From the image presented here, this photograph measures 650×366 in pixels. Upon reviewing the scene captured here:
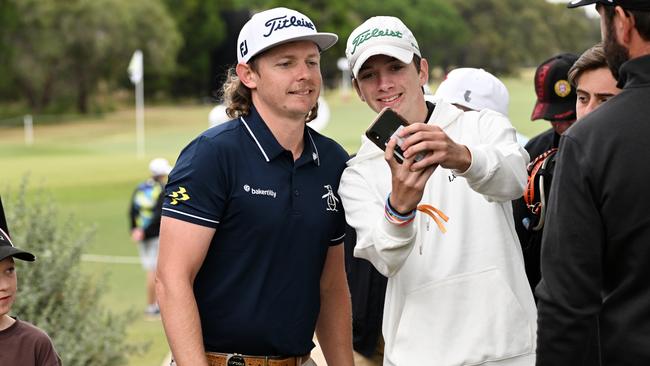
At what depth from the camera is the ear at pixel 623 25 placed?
2602 millimetres

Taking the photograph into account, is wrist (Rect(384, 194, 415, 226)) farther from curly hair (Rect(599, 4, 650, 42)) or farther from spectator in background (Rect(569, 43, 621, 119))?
spectator in background (Rect(569, 43, 621, 119))

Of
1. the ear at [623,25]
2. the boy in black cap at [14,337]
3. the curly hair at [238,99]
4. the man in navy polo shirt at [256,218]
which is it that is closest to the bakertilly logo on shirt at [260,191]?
the man in navy polo shirt at [256,218]

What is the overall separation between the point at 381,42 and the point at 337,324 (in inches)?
43.8

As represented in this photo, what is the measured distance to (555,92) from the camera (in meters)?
5.07

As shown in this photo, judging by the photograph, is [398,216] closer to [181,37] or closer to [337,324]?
[337,324]

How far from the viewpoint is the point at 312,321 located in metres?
3.81

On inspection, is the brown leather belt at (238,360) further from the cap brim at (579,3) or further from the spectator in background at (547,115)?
the cap brim at (579,3)

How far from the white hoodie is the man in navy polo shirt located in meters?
0.25

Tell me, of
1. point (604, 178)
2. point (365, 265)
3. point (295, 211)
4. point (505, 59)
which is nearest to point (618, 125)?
point (604, 178)

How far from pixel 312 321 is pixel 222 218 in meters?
Result: 0.55

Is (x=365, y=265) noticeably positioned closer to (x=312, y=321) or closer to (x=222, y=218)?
(x=312, y=321)

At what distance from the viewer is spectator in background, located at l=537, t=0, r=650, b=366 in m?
2.53

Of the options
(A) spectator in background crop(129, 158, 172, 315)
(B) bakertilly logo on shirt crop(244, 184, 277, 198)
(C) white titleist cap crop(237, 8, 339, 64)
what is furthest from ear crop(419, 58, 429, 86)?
(A) spectator in background crop(129, 158, 172, 315)

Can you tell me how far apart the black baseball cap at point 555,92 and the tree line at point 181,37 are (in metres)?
25.2
